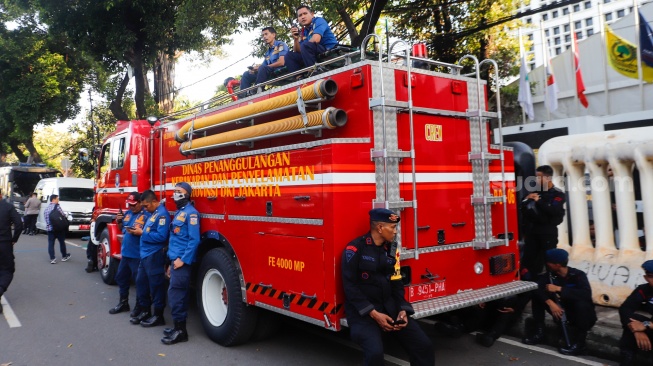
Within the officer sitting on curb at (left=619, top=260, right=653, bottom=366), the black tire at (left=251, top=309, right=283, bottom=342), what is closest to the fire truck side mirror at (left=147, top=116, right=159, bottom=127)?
the black tire at (left=251, top=309, right=283, bottom=342)

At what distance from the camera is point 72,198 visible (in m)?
17.7

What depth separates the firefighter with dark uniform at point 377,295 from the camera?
11.9ft

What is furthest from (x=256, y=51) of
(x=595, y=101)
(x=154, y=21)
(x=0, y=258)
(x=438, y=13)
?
(x=595, y=101)

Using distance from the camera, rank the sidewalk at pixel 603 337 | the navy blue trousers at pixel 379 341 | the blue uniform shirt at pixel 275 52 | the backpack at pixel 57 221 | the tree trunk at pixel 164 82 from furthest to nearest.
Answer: the tree trunk at pixel 164 82 < the backpack at pixel 57 221 < the blue uniform shirt at pixel 275 52 < the sidewalk at pixel 603 337 < the navy blue trousers at pixel 379 341

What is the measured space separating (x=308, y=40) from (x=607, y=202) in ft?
14.6

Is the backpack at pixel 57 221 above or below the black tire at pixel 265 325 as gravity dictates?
above

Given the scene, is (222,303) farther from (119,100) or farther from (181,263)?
(119,100)

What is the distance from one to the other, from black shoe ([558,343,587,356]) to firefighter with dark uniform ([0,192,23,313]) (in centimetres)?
746

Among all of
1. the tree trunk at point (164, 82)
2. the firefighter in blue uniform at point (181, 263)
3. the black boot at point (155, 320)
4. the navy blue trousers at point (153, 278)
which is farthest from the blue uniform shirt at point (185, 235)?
the tree trunk at point (164, 82)

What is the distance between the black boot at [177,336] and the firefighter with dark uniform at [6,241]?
3.40 m

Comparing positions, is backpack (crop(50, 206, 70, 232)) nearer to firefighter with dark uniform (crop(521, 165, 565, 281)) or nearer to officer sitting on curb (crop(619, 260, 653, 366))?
firefighter with dark uniform (crop(521, 165, 565, 281))

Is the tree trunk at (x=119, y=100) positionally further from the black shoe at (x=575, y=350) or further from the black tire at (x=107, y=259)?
the black shoe at (x=575, y=350)

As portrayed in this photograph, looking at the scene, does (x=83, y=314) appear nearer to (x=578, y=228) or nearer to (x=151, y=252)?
(x=151, y=252)

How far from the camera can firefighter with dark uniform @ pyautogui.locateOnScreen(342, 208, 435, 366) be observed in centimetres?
363
